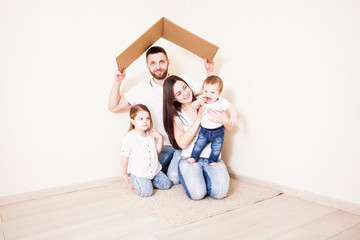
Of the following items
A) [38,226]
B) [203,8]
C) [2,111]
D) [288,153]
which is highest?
[203,8]

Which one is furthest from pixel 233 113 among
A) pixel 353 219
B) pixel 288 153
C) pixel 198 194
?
pixel 353 219

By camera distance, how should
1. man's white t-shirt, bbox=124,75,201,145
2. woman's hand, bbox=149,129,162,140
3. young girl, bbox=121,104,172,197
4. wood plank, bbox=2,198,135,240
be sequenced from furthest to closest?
man's white t-shirt, bbox=124,75,201,145, woman's hand, bbox=149,129,162,140, young girl, bbox=121,104,172,197, wood plank, bbox=2,198,135,240

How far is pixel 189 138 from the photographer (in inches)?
76.8

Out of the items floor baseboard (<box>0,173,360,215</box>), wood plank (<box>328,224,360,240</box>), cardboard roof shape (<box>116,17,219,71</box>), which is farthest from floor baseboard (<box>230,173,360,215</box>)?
cardboard roof shape (<box>116,17,219,71</box>)

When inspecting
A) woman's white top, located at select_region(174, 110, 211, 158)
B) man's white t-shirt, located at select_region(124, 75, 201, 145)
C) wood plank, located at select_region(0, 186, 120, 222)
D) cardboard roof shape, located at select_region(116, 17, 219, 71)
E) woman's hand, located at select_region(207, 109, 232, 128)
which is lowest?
wood plank, located at select_region(0, 186, 120, 222)

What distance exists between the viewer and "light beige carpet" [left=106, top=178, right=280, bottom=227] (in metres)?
1.55

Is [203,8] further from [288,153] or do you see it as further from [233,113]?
[288,153]

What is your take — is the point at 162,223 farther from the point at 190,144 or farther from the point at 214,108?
the point at 214,108

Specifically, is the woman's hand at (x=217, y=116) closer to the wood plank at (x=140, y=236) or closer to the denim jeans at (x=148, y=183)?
the denim jeans at (x=148, y=183)

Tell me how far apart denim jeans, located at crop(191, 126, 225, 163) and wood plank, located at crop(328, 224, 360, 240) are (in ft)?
2.91

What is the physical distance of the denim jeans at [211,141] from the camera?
193 centimetres

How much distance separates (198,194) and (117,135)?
957mm

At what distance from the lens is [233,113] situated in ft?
6.02

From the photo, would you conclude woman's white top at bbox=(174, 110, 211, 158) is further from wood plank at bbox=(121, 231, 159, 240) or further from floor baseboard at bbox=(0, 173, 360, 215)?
wood plank at bbox=(121, 231, 159, 240)
